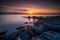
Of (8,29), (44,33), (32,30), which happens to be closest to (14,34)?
(8,29)

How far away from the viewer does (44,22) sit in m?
1.34

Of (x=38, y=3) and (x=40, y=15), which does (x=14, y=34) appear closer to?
(x=40, y=15)

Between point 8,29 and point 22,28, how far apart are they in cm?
19

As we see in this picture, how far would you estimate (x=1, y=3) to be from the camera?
1.35m

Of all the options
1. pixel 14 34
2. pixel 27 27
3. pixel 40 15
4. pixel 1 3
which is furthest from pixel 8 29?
pixel 40 15

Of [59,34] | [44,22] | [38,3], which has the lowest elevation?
[59,34]

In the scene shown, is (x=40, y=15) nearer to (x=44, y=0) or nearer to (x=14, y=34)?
(x=44, y=0)

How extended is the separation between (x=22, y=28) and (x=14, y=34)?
135mm

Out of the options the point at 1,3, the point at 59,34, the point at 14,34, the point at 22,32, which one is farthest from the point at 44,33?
the point at 1,3

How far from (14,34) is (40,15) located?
0.45m

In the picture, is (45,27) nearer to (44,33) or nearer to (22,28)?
(44,33)

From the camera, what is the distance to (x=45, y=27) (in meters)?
1.32

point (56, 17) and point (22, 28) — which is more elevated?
point (56, 17)

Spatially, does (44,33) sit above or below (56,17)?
below
